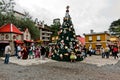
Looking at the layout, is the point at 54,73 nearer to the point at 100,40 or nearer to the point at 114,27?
the point at 100,40

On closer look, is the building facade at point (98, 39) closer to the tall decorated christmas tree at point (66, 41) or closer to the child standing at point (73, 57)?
the tall decorated christmas tree at point (66, 41)

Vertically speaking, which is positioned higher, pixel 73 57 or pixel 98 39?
pixel 98 39

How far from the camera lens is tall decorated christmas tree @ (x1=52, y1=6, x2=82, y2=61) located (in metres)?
28.1

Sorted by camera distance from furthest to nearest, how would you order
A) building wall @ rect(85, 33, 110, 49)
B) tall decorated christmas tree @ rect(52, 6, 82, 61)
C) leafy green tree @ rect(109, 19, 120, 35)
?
leafy green tree @ rect(109, 19, 120, 35), building wall @ rect(85, 33, 110, 49), tall decorated christmas tree @ rect(52, 6, 82, 61)

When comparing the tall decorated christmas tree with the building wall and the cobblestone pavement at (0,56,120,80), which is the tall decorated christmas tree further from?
the building wall

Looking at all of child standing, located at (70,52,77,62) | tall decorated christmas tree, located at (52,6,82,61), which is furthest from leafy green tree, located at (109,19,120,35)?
child standing, located at (70,52,77,62)

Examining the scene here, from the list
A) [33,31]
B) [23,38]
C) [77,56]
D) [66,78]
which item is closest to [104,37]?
[33,31]

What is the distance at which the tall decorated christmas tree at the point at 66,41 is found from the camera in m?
28.1

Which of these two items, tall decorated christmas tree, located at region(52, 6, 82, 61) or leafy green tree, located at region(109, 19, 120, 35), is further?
leafy green tree, located at region(109, 19, 120, 35)

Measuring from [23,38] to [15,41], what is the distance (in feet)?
20.5

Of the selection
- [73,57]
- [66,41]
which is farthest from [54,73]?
[66,41]

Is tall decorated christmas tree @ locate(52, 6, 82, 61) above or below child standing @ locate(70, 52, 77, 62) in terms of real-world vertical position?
above

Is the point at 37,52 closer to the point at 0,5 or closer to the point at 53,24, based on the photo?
the point at 0,5

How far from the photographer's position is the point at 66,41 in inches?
1166
